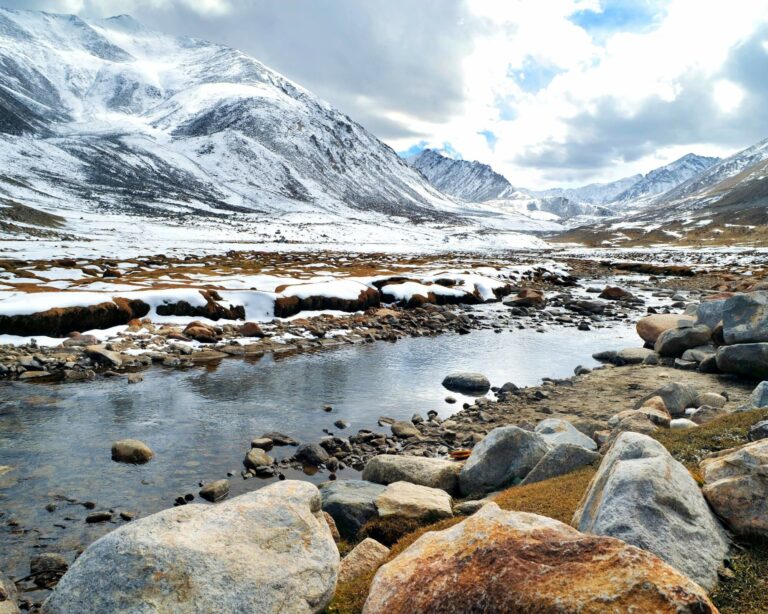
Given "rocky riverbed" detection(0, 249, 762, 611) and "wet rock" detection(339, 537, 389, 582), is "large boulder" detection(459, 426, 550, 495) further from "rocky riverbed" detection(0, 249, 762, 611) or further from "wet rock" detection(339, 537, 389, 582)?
"wet rock" detection(339, 537, 389, 582)

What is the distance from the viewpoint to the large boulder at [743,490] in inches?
221

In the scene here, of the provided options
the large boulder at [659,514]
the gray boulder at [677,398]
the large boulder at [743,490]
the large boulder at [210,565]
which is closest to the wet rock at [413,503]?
the large boulder at [210,565]

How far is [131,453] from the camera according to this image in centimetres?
1269

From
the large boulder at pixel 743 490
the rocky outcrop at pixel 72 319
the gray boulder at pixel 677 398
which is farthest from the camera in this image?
the rocky outcrop at pixel 72 319

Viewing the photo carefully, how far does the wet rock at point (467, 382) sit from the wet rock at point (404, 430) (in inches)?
196

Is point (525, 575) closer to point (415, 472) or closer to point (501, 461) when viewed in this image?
point (501, 461)

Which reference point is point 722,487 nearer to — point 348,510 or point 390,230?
point 348,510

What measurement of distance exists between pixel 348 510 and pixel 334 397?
9.91m

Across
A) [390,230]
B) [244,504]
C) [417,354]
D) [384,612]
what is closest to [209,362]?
[417,354]

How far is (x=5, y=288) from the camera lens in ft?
100

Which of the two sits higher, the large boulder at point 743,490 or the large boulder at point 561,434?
the large boulder at point 743,490

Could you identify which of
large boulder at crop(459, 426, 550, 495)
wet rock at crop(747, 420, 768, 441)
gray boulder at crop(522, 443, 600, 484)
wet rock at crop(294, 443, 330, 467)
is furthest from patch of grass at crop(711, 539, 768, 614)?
wet rock at crop(294, 443, 330, 467)

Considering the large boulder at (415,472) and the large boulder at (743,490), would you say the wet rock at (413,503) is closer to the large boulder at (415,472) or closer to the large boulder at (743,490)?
the large boulder at (415,472)

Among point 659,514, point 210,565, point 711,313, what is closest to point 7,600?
point 210,565
